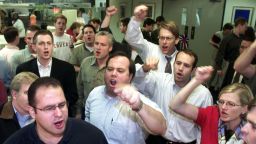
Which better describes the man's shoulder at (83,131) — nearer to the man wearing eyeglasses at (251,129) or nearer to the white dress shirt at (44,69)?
the man wearing eyeglasses at (251,129)

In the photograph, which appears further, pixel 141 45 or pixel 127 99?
pixel 141 45

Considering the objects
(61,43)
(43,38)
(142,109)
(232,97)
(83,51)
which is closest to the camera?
(142,109)

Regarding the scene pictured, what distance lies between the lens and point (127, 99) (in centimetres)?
158

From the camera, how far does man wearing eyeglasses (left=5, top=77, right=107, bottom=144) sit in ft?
5.08

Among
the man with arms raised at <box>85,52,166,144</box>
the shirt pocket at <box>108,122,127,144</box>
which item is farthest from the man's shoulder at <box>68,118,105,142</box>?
the shirt pocket at <box>108,122,127,144</box>

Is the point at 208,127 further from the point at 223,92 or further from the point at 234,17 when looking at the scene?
the point at 234,17

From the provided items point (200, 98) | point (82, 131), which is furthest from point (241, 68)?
point (82, 131)

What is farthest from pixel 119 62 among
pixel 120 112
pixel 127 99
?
pixel 127 99

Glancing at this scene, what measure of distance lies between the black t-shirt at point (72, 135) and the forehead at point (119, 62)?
640 millimetres

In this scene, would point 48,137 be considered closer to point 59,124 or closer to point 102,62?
point 59,124

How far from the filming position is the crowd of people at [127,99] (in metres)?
1.59

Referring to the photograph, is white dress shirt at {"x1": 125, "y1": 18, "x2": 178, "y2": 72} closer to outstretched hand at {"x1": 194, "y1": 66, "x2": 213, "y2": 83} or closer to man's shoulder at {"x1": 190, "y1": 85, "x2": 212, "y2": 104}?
man's shoulder at {"x1": 190, "y1": 85, "x2": 212, "y2": 104}

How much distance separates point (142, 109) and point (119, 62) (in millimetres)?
596

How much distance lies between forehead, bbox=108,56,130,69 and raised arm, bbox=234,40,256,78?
0.99 meters
